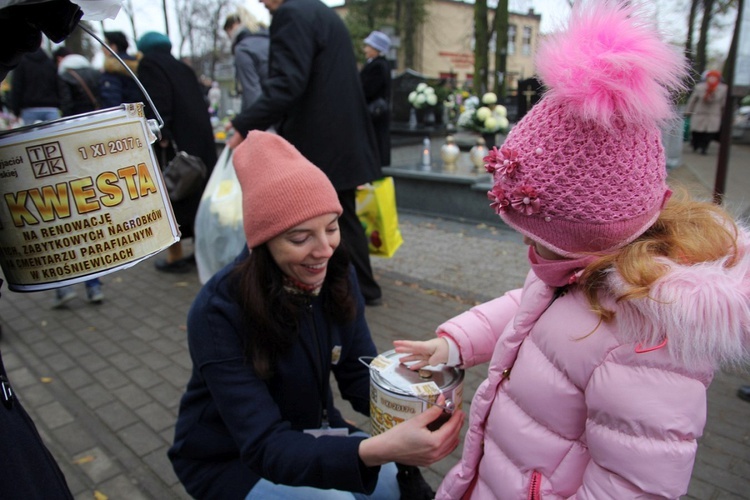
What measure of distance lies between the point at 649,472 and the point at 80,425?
293cm

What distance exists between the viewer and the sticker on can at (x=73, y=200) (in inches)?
29.0

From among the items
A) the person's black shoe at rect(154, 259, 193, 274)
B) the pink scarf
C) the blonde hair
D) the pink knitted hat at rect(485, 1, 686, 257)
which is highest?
the pink knitted hat at rect(485, 1, 686, 257)

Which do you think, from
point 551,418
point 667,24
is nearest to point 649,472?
point 551,418

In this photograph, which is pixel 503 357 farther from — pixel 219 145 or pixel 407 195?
pixel 219 145

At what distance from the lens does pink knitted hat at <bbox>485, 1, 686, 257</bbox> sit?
1111mm

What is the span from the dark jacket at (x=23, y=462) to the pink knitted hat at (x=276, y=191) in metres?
0.88

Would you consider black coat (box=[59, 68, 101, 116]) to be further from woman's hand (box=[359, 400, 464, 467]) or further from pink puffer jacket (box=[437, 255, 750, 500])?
pink puffer jacket (box=[437, 255, 750, 500])

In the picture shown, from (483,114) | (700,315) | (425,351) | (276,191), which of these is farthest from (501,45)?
(700,315)

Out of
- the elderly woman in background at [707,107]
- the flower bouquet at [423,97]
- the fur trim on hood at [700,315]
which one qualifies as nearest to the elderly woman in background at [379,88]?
the flower bouquet at [423,97]

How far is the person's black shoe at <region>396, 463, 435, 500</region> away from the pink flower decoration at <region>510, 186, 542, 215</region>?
0.94 meters

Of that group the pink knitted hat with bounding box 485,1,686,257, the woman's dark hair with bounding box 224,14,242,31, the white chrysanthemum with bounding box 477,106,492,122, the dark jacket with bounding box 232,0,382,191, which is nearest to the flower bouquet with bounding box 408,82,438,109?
the white chrysanthemum with bounding box 477,106,492,122

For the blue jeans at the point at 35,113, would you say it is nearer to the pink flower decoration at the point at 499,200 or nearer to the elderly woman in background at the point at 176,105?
the elderly woman in background at the point at 176,105

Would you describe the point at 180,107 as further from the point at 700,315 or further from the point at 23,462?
the point at 700,315

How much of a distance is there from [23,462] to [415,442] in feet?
2.72
